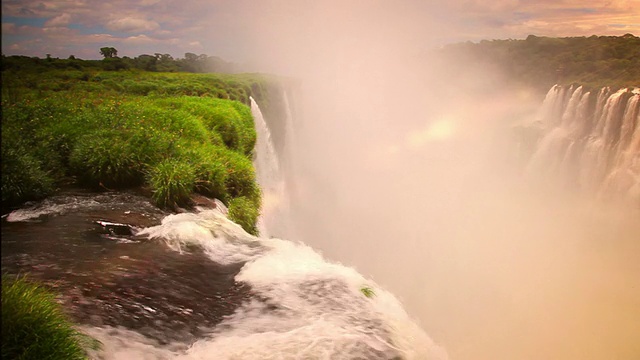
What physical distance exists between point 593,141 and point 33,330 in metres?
53.2

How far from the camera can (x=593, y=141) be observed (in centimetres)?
4225

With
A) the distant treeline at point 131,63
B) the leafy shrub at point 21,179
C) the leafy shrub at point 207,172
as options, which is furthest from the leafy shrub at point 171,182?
the distant treeline at point 131,63

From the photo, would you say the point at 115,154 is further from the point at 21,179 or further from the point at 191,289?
the point at 191,289

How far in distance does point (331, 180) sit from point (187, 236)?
208ft

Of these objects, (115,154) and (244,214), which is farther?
(244,214)

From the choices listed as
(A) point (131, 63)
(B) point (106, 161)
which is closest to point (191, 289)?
(B) point (106, 161)

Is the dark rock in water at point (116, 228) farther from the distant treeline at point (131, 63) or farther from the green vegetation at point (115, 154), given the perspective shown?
the distant treeline at point (131, 63)

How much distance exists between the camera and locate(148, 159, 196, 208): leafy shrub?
7.70 m

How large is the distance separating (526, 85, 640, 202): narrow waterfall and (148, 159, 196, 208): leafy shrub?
143ft

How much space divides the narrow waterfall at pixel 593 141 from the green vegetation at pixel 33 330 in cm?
4640

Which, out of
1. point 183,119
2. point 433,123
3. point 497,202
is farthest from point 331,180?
point 433,123

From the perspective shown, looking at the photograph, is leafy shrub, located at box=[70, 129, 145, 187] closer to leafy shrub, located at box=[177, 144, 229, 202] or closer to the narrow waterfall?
leafy shrub, located at box=[177, 144, 229, 202]

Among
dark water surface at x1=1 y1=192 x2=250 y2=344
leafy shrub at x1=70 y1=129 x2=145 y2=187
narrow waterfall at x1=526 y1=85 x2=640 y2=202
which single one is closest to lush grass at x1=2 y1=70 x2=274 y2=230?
leafy shrub at x1=70 y1=129 x2=145 y2=187

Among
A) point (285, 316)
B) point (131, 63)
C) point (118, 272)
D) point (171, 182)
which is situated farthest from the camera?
point (131, 63)
